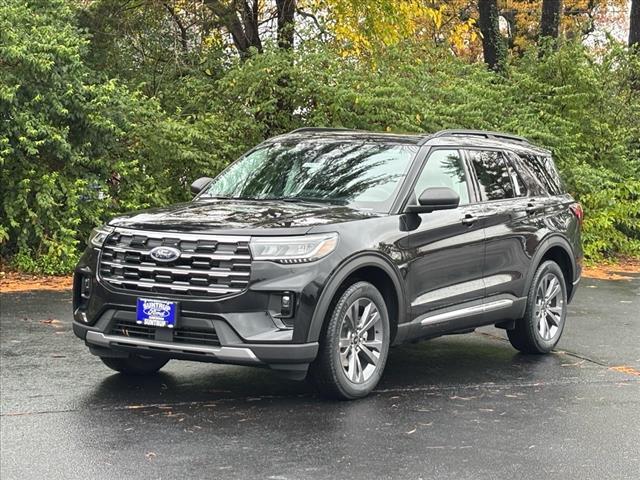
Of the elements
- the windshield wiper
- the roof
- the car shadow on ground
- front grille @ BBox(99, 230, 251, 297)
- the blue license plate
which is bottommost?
the car shadow on ground

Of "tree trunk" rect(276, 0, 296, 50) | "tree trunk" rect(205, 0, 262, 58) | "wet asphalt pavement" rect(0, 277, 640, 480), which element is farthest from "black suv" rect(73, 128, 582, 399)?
"tree trunk" rect(205, 0, 262, 58)

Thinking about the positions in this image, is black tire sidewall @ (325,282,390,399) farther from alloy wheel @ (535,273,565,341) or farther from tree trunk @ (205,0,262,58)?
tree trunk @ (205,0,262,58)

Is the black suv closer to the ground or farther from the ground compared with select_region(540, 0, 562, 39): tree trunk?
closer to the ground

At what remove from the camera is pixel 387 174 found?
289 inches

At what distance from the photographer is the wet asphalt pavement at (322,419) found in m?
5.16

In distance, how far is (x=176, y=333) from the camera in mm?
6188

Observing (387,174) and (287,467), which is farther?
Result: (387,174)

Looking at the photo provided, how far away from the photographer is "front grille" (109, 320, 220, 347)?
20.0 feet

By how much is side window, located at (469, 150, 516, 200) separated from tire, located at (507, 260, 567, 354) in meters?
0.79

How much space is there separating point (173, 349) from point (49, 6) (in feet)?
34.3

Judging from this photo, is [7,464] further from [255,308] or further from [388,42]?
[388,42]

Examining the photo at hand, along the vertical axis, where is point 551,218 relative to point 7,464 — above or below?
above

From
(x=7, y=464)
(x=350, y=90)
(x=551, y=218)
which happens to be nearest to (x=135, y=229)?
(x=7, y=464)

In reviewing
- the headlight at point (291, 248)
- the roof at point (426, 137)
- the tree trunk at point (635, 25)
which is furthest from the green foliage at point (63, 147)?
the tree trunk at point (635, 25)
